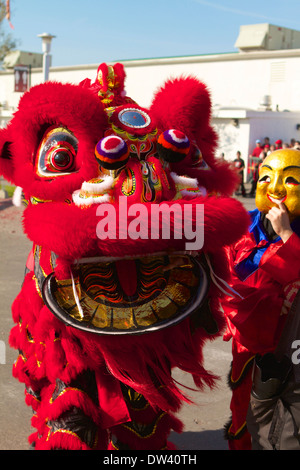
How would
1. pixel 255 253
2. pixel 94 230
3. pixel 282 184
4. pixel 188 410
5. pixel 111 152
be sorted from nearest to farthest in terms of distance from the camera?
pixel 94 230 → pixel 111 152 → pixel 282 184 → pixel 255 253 → pixel 188 410

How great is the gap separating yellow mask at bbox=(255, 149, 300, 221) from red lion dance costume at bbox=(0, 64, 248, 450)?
0.72ft

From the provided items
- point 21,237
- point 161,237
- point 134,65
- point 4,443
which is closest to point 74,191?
point 161,237

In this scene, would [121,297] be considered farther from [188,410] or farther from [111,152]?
[188,410]

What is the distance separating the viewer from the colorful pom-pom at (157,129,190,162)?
2.36 m

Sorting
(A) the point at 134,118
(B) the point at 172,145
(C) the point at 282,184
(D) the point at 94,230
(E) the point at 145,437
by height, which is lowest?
(E) the point at 145,437

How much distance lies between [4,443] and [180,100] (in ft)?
6.80

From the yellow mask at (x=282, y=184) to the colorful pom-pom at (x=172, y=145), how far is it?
1.29 ft

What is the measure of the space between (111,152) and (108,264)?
44 centimetres

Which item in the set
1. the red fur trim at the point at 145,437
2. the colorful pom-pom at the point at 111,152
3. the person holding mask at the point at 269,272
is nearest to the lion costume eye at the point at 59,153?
the colorful pom-pom at the point at 111,152

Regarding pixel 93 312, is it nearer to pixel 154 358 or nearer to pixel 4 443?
pixel 154 358

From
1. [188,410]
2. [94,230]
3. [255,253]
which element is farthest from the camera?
[188,410]

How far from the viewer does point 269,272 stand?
2.37m

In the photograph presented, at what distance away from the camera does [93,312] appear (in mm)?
2242

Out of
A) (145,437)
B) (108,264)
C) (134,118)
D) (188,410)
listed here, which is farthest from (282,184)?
(188,410)
